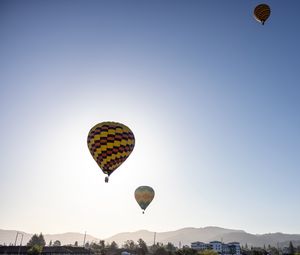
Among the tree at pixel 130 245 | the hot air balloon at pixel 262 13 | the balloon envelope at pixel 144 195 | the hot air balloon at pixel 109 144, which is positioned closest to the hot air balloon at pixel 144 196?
the balloon envelope at pixel 144 195

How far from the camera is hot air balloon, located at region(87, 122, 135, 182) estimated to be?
34000 mm

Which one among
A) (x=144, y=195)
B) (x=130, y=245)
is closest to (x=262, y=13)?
(x=144, y=195)

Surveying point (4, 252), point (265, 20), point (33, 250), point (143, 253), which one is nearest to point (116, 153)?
point (265, 20)

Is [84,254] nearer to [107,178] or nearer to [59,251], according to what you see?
[59,251]

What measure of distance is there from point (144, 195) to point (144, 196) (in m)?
0.17

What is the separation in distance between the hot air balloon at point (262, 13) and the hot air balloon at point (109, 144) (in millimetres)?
18580

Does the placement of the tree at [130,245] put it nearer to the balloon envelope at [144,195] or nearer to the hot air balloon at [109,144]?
the balloon envelope at [144,195]

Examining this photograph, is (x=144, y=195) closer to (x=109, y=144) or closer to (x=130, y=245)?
(x=109, y=144)

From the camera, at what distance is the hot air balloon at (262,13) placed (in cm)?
3344

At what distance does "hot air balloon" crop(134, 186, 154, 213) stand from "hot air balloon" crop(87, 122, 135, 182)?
42.4 ft

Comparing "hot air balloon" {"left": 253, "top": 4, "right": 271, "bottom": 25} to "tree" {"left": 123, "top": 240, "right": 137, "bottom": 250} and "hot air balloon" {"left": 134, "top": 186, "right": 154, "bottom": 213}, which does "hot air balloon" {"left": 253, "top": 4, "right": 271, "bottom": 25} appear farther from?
"tree" {"left": 123, "top": 240, "right": 137, "bottom": 250}

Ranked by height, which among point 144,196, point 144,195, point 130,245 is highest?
point 130,245

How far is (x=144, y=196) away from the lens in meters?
46.3

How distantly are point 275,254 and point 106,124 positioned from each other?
173 meters
